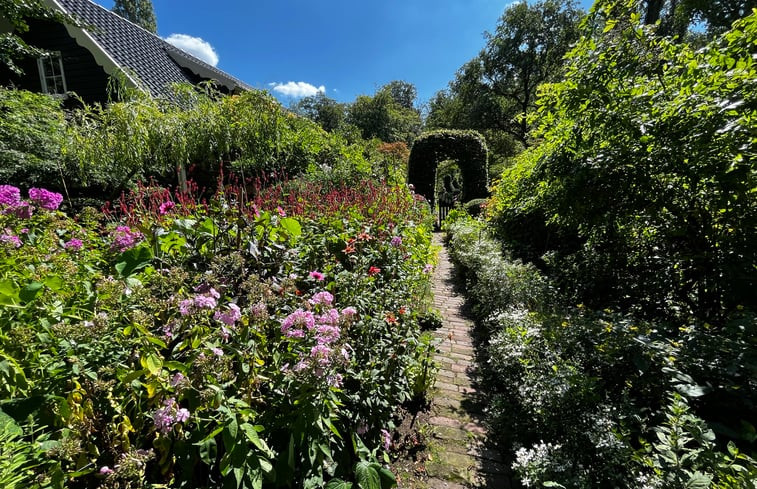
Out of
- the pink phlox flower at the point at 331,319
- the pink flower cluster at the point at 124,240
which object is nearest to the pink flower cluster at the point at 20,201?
the pink flower cluster at the point at 124,240

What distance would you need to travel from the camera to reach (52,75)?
9.34m

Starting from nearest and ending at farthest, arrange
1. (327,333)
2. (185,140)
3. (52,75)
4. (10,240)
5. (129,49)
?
(327,333), (10,240), (185,140), (52,75), (129,49)

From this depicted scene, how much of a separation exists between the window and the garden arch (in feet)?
36.4

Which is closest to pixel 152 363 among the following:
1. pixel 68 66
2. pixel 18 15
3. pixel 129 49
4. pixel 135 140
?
pixel 135 140

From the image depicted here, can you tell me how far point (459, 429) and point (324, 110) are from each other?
34.6 meters

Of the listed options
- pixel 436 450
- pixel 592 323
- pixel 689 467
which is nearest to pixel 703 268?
pixel 592 323

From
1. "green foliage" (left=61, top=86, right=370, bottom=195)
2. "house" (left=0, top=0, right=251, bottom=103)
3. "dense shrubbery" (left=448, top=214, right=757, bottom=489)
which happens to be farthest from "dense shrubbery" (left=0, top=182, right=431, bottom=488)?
"house" (left=0, top=0, right=251, bottom=103)

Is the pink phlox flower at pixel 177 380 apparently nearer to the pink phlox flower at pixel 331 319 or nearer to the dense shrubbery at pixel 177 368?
the dense shrubbery at pixel 177 368

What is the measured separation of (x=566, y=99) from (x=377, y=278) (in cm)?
208

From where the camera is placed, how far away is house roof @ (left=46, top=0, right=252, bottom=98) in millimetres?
8531

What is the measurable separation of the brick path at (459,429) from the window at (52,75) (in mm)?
13285

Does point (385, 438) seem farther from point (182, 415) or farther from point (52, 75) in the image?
point (52, 75)

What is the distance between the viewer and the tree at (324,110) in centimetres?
3112

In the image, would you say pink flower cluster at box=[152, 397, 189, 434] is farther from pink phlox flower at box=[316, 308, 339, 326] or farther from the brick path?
the brick path
